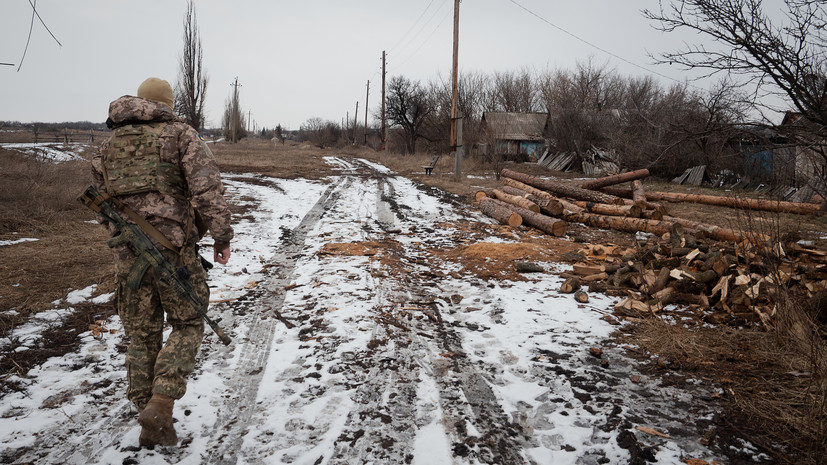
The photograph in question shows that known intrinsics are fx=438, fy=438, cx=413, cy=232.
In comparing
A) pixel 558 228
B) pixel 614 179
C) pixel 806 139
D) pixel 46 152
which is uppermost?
pixel 806 139

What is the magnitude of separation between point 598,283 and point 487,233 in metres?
3.20

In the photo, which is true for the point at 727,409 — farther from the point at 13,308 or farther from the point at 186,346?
the point at 13,308

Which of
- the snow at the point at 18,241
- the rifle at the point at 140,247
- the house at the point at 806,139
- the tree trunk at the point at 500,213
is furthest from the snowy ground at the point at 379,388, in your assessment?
the tree trunk at the point at 500,213

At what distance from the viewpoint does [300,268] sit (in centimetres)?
580

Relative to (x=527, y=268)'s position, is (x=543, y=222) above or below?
above

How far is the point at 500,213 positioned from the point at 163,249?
7.88m

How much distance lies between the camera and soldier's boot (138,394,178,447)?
2.31 metres

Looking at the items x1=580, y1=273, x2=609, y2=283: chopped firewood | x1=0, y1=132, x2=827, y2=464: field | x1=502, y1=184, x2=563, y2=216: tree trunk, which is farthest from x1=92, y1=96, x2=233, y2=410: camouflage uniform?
x1=502, y1=184, x2=563, y2=216: tree trunk

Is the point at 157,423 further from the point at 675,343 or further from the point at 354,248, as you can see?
the point at 354,248

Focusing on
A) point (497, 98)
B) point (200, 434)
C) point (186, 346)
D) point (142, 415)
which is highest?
point (497, 98)

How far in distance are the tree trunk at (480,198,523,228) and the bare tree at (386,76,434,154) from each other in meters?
31.1

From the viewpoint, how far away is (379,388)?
305cm

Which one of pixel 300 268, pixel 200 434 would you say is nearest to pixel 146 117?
pixel 200 434

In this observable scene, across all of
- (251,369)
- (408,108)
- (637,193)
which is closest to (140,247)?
(251,369)
